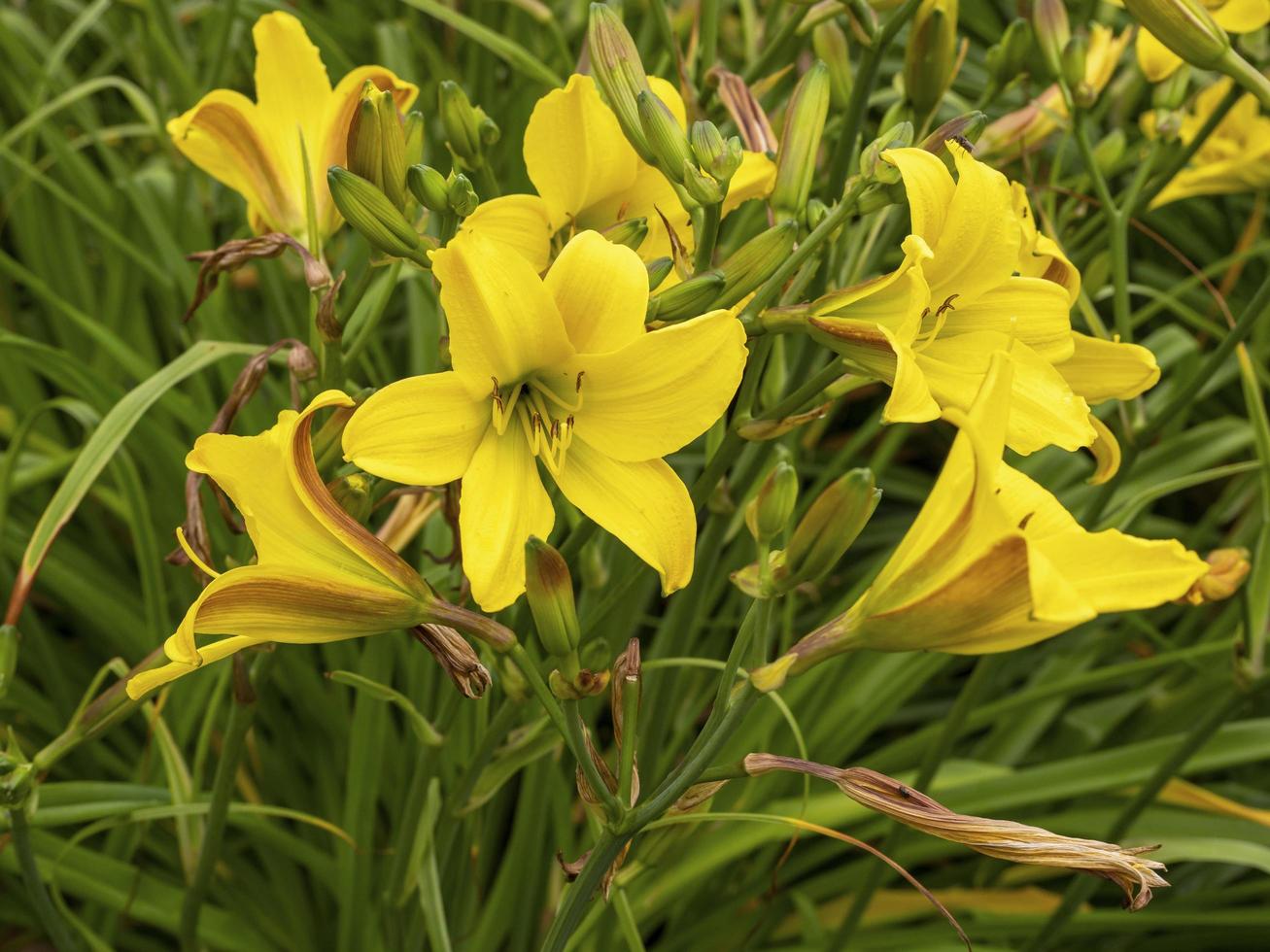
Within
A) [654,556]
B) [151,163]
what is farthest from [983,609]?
[151,163]

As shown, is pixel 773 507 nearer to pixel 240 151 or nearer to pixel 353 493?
pixel 353 493

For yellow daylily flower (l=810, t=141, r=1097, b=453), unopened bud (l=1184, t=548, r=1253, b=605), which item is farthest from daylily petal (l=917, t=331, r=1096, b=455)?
unopened bud (l=1184, t=548, r=1253, b=605)

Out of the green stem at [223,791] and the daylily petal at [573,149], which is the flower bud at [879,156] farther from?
the green stem at [223,791]

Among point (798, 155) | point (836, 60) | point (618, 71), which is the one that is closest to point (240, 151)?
point (618, 71)

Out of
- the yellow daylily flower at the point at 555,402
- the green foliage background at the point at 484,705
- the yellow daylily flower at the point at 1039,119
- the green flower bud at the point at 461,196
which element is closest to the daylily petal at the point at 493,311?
the yellow daylily flower at the point at 555,402

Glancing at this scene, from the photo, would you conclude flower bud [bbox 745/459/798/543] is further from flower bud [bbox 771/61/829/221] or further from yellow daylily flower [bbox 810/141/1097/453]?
flower bud [bbox 771/61/829/221]

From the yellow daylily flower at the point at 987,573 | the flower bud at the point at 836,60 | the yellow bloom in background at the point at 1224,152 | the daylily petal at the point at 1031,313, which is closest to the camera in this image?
the yellow daylily flower at the point at 987,573

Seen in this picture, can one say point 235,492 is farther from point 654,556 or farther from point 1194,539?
point 1194,539
